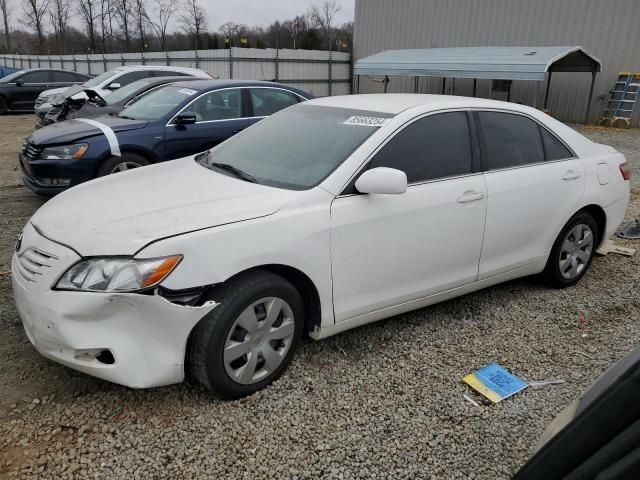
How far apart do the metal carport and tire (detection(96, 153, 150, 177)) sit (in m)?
11.6

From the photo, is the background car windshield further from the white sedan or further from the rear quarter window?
the rear quarter window

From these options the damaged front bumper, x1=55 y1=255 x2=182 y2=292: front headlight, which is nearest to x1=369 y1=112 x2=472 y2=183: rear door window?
x1=55 y1=255 x2=182 y2=292: front headlight

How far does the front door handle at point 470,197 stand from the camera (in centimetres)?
344

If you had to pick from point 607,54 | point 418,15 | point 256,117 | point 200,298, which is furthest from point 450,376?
point 418,15

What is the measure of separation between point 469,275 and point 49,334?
2.57m

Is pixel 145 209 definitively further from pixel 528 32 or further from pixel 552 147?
pixel 528 32

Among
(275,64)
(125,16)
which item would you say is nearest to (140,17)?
(125,16)

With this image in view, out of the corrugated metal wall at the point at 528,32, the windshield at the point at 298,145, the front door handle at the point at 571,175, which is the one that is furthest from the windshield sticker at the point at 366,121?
the corrugated metal wall at the point at 528,32

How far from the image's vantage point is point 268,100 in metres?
7.37

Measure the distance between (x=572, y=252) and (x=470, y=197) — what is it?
1415mm

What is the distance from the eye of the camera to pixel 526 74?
14.5 m

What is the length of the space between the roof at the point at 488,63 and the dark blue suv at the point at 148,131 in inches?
374

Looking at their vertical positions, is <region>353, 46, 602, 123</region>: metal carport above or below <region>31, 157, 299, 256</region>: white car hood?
above

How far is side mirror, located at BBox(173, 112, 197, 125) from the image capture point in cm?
643
